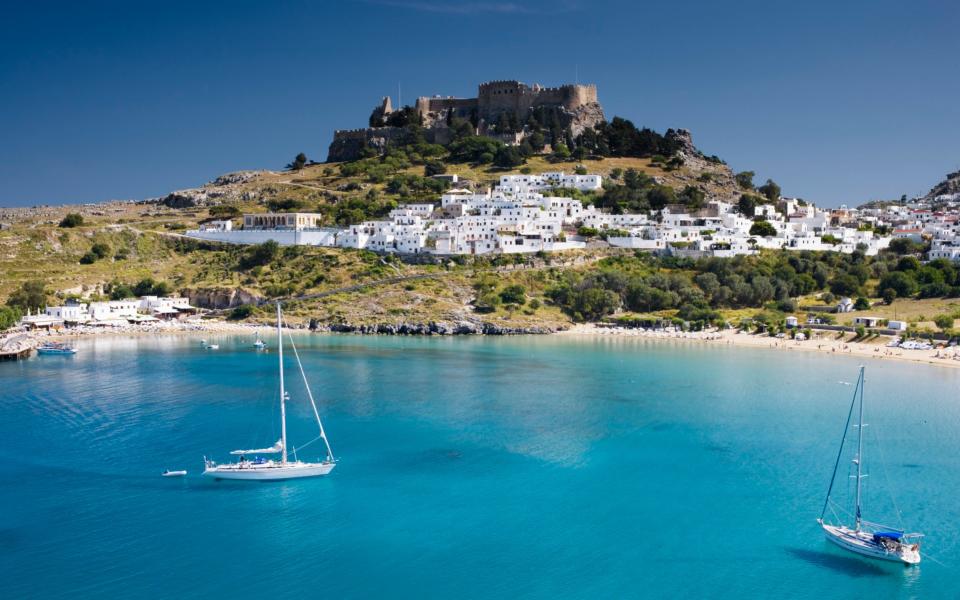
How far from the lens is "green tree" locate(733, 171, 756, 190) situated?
83.1 meters

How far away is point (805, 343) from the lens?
47.6 meters

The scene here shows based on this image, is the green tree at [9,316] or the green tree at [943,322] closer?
the green tree at [943,322]

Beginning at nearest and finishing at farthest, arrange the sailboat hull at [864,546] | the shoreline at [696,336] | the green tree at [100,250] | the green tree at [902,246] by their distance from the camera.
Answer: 1. the sailboat hull at [864,546]
2. the shoreline at [696,336]
3. the green tree at [100,250]
4. the green tree at [902,246]

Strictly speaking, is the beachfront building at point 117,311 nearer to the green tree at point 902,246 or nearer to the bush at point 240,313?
the bush at point 240,313

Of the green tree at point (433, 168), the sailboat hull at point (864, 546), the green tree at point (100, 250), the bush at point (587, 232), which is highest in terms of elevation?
the green tree at point (433, 168)

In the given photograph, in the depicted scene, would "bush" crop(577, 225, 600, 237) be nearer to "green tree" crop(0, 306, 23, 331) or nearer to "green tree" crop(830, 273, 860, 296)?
"green tree" crop(830, 273, 860, 296)

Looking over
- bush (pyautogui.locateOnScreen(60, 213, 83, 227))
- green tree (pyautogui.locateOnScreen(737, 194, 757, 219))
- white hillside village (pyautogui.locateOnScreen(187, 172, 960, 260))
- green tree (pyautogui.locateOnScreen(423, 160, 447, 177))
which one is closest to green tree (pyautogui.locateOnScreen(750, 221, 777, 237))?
white hillside village (pyautogui.locateOnScreen(187, 172, 960, 260))

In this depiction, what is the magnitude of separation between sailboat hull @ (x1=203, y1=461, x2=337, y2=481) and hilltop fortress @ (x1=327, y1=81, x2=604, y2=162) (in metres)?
67.9

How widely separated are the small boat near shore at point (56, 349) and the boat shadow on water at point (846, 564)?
130 feet

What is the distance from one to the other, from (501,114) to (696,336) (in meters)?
44.0

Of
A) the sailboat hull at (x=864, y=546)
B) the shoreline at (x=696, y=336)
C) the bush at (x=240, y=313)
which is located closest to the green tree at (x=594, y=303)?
the shoreline at (x=696, y=336)

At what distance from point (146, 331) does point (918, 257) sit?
61.3m

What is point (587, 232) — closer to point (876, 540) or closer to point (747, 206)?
point (747, 206)

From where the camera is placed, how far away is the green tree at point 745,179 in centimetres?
8306
